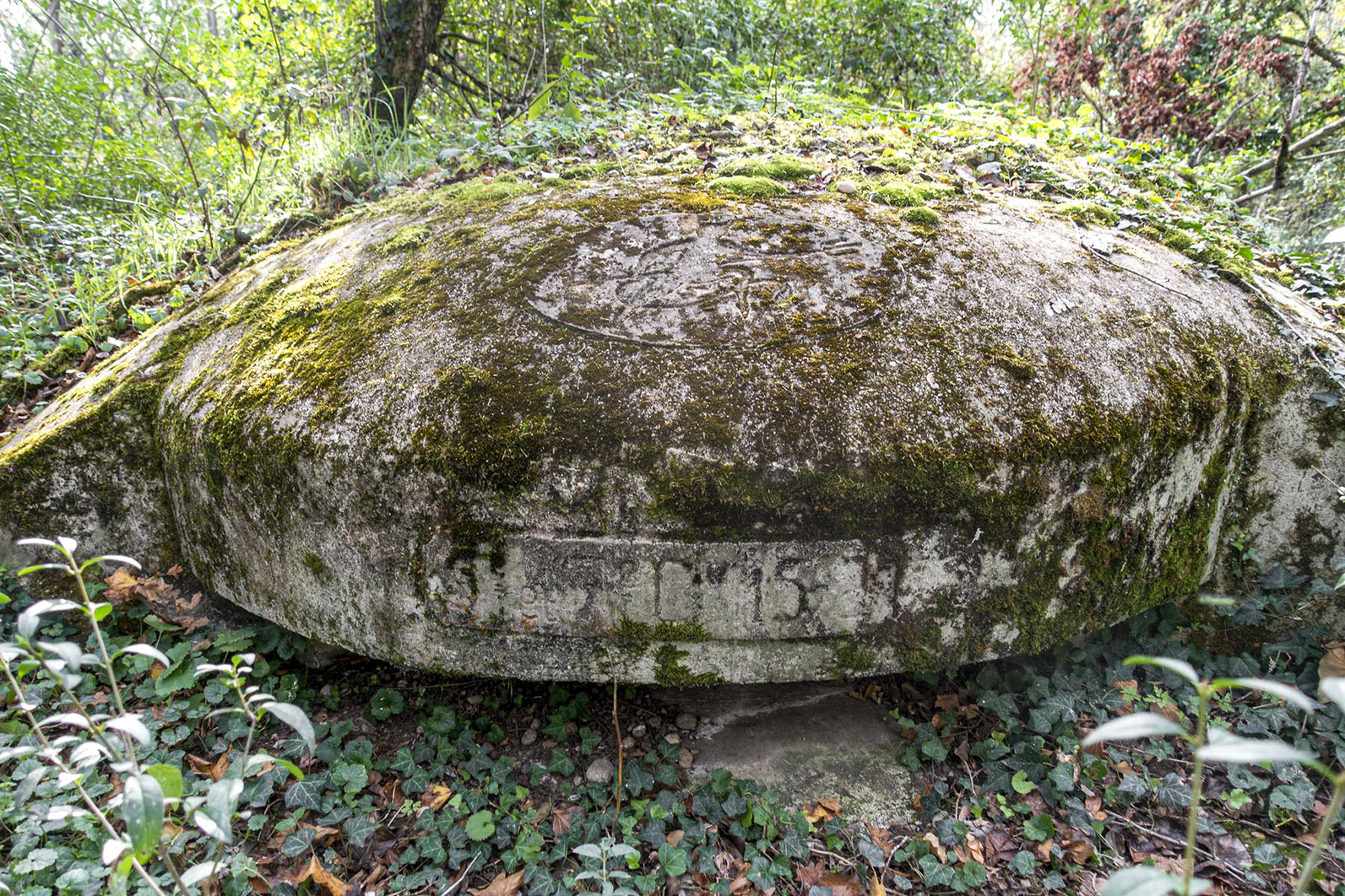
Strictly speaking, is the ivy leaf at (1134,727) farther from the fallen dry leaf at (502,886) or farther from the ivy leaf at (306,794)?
the ivy leaf at (306,794)

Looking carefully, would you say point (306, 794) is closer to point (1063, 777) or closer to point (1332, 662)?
point (1063, 777)

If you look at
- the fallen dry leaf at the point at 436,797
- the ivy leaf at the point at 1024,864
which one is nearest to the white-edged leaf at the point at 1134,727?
the ivy leaf at the point at 1024,864

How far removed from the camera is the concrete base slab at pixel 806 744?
7.24 feet

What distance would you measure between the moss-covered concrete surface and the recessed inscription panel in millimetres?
11

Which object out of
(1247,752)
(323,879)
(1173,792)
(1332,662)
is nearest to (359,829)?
(323,879)

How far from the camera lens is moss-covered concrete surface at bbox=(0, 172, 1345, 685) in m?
1.90

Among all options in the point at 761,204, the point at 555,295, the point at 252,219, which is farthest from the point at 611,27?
the point at 555,295

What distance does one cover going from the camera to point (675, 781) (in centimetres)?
222

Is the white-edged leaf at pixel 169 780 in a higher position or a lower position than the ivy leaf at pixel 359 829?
higher

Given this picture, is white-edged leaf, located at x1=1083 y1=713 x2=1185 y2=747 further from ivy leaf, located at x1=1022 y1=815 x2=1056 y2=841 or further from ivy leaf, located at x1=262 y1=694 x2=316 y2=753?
ivy leaf, located at x1=1022 y1=815 x2=1056 y2=841

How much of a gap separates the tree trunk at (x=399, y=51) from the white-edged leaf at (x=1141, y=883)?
569 cm

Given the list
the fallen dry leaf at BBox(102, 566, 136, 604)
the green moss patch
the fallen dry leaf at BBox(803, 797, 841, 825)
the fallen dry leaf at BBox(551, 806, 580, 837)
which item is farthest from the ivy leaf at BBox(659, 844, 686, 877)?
the green moss patch

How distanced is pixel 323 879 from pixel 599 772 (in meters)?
0.79

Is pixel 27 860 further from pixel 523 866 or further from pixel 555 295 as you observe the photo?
pixel 555 295
